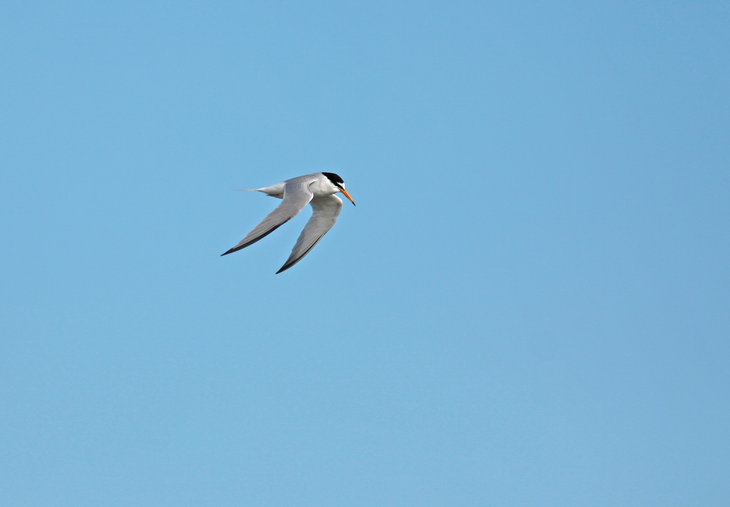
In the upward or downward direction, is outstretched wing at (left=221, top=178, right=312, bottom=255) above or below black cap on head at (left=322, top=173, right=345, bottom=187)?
below

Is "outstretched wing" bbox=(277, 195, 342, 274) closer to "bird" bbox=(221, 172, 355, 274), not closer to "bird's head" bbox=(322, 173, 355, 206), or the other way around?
"bird" bbox=(221, 172, 355, 274)

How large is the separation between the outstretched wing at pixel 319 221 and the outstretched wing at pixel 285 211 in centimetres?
276

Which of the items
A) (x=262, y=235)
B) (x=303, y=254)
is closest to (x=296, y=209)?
(x=262, y=235)

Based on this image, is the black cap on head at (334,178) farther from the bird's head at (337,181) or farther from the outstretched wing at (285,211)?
the outstretched wing at (285,211)

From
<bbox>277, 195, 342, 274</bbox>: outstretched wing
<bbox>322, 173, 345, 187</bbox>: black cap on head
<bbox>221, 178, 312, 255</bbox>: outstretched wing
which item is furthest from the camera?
<bbox>277, 195, 342, 274</bbox>: outstretched wing

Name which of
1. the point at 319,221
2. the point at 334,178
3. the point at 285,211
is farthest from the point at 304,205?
the point at 319,221

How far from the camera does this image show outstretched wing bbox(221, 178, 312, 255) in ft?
70.6

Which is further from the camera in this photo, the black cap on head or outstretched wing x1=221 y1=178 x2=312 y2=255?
the black cap on head

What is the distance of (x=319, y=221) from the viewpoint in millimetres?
30469

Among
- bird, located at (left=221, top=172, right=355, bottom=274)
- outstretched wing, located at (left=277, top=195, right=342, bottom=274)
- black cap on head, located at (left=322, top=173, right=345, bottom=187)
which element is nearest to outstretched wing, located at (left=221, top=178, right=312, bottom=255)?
bird, located at (left=221, top=172, right=355, bottom=274)

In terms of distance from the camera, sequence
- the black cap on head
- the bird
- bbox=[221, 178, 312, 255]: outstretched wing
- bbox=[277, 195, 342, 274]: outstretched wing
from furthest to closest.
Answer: bbox=[277, 195, 342, 274]: outstretched wing, the black cap on head, the bird, bbox=[221, 178, 312, 255]: outstretched wing

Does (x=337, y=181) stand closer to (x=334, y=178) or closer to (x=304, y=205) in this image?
(x=334, y=178)

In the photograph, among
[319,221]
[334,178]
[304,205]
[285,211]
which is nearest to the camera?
[285,211]

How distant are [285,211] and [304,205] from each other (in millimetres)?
978
